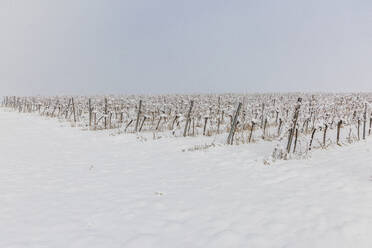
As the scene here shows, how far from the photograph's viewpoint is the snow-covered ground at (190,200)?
4422 mm

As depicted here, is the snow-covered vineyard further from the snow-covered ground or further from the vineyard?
the vineyard

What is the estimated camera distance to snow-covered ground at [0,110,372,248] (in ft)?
14.5

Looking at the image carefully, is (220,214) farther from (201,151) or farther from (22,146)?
(22,146)

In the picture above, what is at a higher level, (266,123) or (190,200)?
(266,123)

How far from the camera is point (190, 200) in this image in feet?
20.2

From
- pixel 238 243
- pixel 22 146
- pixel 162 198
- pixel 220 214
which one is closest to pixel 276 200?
pixel 220 214

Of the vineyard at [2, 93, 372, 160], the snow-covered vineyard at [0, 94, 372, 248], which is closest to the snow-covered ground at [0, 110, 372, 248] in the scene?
the snow-covered vineyard at [0, 94, 372, 248]

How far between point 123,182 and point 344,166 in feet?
19.4

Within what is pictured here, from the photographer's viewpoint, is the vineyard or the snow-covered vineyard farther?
the vineyard

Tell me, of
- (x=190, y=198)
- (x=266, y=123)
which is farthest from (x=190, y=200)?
(x=266, y=123)

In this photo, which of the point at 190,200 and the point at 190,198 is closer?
the point at 190,200

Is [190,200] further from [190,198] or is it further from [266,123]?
[266,123]

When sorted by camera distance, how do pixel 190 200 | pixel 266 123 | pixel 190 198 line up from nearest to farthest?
pixel 190 200, pixel 190 198, pixel 266 123

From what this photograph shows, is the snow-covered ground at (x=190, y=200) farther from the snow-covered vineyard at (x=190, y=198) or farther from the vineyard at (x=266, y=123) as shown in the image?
the vineyard at (x=266, y=123)
